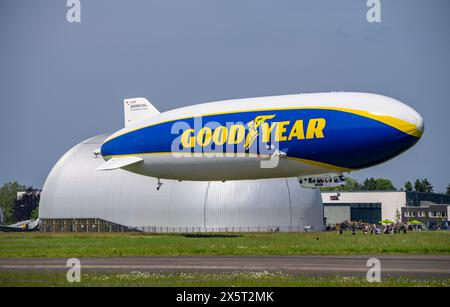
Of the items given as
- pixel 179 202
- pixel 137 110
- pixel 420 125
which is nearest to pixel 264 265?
pixel 420 125

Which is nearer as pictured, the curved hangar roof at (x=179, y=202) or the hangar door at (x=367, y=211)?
the curved hangar roof at (x=179, y=202)

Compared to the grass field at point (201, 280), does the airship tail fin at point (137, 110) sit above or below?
above

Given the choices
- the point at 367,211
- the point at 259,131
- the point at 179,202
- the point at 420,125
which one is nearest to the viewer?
the point at 420,125

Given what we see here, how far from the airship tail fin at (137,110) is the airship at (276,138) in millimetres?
6365

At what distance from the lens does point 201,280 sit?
32.8 metres

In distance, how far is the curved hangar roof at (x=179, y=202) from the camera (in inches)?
4368

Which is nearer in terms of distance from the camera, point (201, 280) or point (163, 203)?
point (201, 280)

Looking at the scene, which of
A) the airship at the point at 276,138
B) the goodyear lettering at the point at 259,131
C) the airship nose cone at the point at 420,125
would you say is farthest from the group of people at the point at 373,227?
the airship nose cone at the point at 420,125

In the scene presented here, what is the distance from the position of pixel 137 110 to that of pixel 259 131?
2214cm

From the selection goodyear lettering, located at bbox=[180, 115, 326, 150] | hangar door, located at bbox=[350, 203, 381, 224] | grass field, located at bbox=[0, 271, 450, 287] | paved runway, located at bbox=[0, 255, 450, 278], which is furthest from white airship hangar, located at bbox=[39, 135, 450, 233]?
grass field, located at bbox=[0, 271, 450, 287]

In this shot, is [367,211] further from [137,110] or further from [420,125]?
[420,125]

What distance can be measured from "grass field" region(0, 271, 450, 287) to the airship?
22.4 meters

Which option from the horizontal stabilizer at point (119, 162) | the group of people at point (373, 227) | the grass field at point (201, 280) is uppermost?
the horizontal stabilizer at point (119, 162)

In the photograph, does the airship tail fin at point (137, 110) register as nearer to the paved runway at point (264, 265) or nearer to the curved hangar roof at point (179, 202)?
the paved runway at point (264, 265)
